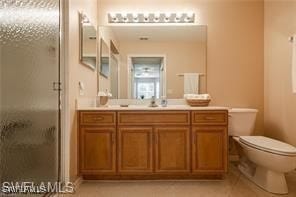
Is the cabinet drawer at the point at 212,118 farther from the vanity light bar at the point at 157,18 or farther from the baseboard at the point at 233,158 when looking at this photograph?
the vanity light bar at the point at 157,18

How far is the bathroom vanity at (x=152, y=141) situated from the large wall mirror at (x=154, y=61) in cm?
76

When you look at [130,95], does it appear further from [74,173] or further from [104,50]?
[74,173]

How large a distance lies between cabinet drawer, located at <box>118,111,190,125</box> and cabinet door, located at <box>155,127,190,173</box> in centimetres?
7

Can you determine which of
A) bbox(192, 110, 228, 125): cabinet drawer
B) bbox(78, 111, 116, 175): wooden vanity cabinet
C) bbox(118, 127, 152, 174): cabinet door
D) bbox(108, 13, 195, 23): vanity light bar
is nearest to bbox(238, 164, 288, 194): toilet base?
bbox(192, 110, 228, 125): cabinet drawer

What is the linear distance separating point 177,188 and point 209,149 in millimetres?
501

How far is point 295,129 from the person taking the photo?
2.94 m

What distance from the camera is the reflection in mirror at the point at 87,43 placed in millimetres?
2854

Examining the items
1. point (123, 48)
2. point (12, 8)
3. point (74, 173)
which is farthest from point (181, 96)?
point (12, 8)

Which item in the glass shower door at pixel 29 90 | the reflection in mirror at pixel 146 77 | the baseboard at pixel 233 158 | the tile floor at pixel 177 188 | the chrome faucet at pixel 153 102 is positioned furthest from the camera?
the baseboard at pixel 233 158

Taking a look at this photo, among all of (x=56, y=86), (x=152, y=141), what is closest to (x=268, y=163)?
(x=152, y=141)

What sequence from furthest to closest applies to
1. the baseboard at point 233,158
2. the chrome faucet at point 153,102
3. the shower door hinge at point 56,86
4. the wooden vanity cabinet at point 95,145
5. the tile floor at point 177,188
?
the baseboard at point 233,158 → the chrome faucet at point 153,102 → the wooden vanity cabinet at point 95,145 → the tile floor at point 177,188 → the shower door hinge at point 56,86

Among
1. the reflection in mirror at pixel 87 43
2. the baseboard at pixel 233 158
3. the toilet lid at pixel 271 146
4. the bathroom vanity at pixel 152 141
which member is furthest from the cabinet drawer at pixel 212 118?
the reflection in mirror at pixel 87 43

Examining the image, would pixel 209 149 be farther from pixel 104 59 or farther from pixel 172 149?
pixel 104 59

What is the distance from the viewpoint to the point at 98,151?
277 cm
